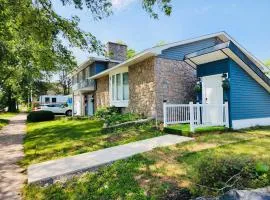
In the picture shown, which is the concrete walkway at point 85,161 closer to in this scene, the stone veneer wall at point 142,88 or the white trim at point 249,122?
the white trim at point 249,122

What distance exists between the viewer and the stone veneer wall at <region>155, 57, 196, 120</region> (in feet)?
46.7

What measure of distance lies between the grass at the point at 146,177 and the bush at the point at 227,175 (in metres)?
0.38

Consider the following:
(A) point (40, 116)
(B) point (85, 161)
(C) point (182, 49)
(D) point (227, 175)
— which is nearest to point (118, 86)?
(C) point (182, 49)

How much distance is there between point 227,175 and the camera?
4.88 meters

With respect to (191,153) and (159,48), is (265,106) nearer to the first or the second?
(159,48)

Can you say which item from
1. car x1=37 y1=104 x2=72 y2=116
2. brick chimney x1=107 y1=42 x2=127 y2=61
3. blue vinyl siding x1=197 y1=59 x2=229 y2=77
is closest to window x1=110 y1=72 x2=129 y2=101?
brick chimney x1=107 y1=42 x2=127 y2=61

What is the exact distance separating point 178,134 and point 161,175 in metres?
4.97

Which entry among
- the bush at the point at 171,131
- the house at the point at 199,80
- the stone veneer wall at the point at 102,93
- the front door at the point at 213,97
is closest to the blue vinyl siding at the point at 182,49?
the house at the point at 199,80

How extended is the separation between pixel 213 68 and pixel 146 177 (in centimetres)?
839

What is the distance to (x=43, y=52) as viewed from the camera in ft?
39.9

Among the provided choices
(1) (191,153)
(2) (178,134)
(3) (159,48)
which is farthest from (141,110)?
(1) (191,153)

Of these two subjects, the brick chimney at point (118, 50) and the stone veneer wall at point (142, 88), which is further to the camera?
the brick chimney at point (118, 50)

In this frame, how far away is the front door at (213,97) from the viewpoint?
12.2 metres

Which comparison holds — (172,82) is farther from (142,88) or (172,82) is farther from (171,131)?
(171,131)
